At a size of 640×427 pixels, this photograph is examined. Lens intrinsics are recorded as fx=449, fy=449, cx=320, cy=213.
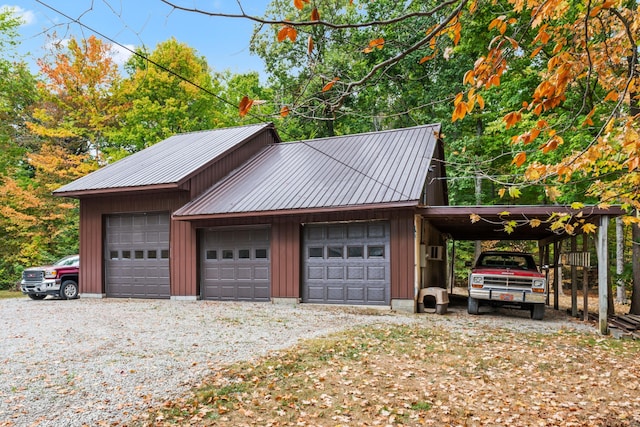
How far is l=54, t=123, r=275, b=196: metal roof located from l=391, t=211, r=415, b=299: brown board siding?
6504 millimetres

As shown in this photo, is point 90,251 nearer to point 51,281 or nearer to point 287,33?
point 51,281

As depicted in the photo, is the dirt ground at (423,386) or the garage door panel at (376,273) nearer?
the dirt ground at (423,386)

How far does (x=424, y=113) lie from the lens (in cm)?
2253

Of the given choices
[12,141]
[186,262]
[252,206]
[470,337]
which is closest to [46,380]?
[470,337]

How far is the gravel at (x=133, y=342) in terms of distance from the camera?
15.9 feet

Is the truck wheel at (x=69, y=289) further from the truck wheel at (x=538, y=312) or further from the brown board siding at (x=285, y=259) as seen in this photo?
the truck wheel at (x=538, y=312)

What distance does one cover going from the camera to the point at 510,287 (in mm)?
10664

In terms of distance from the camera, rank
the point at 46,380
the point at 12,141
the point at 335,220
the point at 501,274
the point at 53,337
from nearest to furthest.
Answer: the point at 46,380
the point at 53,337
the point at 501,274
the point at 335,220
the point at 12,141

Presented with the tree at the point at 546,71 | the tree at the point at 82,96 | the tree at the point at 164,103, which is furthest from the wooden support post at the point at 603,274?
the tree at the point at 82,96

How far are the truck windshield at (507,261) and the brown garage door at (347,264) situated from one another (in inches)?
105

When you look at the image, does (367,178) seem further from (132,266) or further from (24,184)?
(24,184)

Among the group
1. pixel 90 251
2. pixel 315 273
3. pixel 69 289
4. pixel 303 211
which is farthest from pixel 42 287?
pixel 303 211

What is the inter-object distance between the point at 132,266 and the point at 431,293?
32.0ft

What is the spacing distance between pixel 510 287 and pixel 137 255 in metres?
11.4
